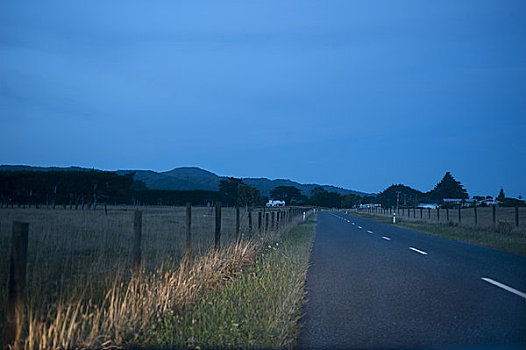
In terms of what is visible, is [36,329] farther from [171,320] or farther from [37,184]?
[37,184]

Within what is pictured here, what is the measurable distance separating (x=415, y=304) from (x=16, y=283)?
5.61 meters

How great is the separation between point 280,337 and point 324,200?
577 ft

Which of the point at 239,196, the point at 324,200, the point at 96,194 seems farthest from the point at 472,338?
the point at 324,200

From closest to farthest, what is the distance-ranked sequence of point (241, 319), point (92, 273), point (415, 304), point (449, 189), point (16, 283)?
point (16, 283)
point (241, 319)
point (415, 304)
point (92, 273)
point (449, 189)

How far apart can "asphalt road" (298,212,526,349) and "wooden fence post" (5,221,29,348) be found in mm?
2972

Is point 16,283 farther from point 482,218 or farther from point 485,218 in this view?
point 482,218

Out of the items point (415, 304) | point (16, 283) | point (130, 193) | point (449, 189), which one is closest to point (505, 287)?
point (415, 304)

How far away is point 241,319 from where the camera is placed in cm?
553

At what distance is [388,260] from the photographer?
12141 millimetres

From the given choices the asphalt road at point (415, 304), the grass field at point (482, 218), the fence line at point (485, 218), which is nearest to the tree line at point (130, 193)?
the asphalt road at point (415, 304)

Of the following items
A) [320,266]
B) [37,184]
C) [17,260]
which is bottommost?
[320,266]

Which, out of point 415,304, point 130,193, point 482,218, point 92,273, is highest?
point 130,193

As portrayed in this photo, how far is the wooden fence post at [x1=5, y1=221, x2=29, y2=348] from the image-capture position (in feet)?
13.5

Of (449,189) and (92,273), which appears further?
(449,189)
